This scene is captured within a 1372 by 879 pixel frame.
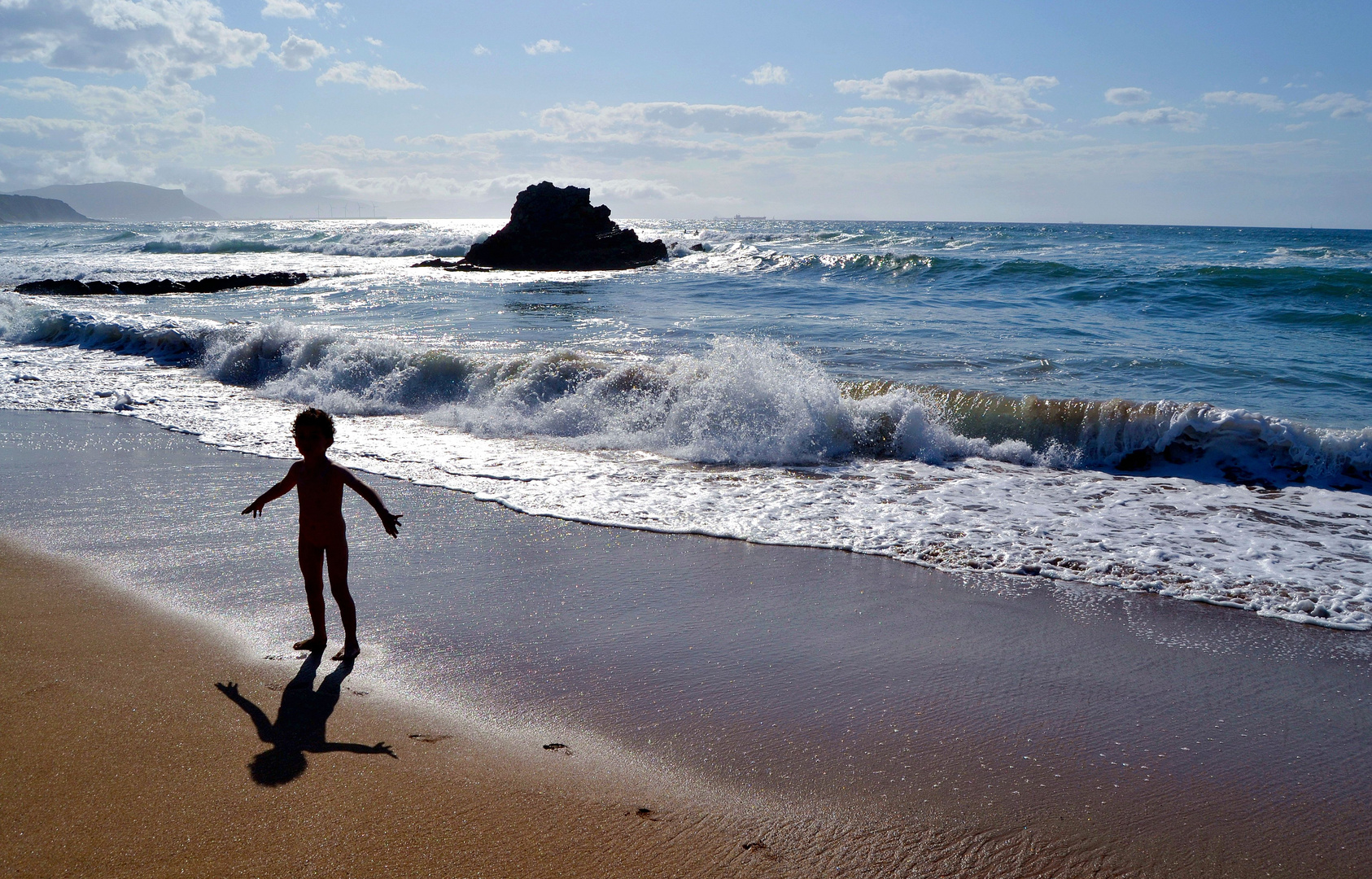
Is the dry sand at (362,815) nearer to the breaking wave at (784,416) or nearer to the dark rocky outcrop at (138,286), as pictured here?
the breaking wave at (784,416)

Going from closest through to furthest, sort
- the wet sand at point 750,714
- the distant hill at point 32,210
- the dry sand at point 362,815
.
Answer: the dry sand at point 362,815 → the wet sand at point 750,714 → the distant hill at point 32,210

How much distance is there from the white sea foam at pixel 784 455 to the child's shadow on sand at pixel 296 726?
2727mm

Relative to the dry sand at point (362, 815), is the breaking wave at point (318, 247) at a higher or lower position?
higher

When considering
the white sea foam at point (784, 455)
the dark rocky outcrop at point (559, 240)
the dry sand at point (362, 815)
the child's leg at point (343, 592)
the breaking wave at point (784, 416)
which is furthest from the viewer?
the dark rocky outcrop at point (559, 240)

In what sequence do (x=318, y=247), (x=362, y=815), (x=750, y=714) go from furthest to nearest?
(x=318, y=247) → (x=750, y=714) → (x=362, y=815)

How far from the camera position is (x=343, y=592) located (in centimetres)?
377

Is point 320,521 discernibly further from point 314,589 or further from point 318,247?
point 318,247

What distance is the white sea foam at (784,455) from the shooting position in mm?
5457

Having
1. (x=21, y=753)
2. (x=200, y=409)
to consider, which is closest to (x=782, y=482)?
(x=21, y=753)

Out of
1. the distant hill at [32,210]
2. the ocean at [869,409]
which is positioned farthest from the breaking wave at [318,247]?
the distant hill at [32,210]

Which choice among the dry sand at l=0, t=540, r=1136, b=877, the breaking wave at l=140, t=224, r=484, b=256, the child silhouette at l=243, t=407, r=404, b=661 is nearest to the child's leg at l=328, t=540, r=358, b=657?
the child silhouette at l=243, t=407, r=404, b=661

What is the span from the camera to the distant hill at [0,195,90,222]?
446ft

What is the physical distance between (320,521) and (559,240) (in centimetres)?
3360

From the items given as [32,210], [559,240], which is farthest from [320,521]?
[32,210]
